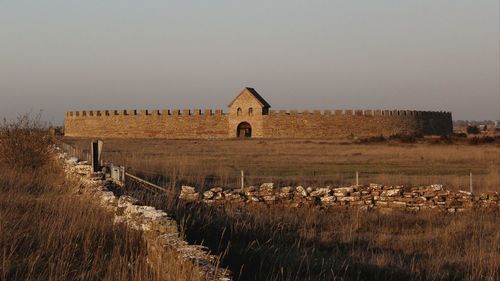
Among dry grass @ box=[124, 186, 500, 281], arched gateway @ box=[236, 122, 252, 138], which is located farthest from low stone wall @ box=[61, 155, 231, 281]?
arched gateway @ box=[236, 122, 252, 138]

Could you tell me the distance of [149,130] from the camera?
54.8 m

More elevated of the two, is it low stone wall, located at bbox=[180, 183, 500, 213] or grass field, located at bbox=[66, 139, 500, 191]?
grass field, located at bbox=[66, 139, 500, 191]

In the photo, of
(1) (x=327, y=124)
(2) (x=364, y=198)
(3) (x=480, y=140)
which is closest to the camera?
(2) (x=364, y=198)

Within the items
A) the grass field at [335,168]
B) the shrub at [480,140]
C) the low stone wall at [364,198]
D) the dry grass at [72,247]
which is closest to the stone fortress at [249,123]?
the shrub at [480,140]

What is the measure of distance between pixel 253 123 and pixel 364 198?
3986 centimetres

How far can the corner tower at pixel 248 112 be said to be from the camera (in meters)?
53.3

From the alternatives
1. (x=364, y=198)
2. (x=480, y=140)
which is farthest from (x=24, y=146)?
(x=480, y=140)

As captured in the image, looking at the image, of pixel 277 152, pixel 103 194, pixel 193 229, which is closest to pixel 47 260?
pixel 193 229

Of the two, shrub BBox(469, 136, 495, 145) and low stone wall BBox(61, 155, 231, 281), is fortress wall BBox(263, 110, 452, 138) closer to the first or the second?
shrub BBox(469, 136, 495, 145)

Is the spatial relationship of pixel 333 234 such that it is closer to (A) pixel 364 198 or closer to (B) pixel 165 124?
(A) pixel 364 198

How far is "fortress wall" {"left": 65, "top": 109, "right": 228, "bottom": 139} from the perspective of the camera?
2131 inches

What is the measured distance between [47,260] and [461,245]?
6255mm

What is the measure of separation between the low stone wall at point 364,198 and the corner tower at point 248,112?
3930 centimetres

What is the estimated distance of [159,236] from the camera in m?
5.54
